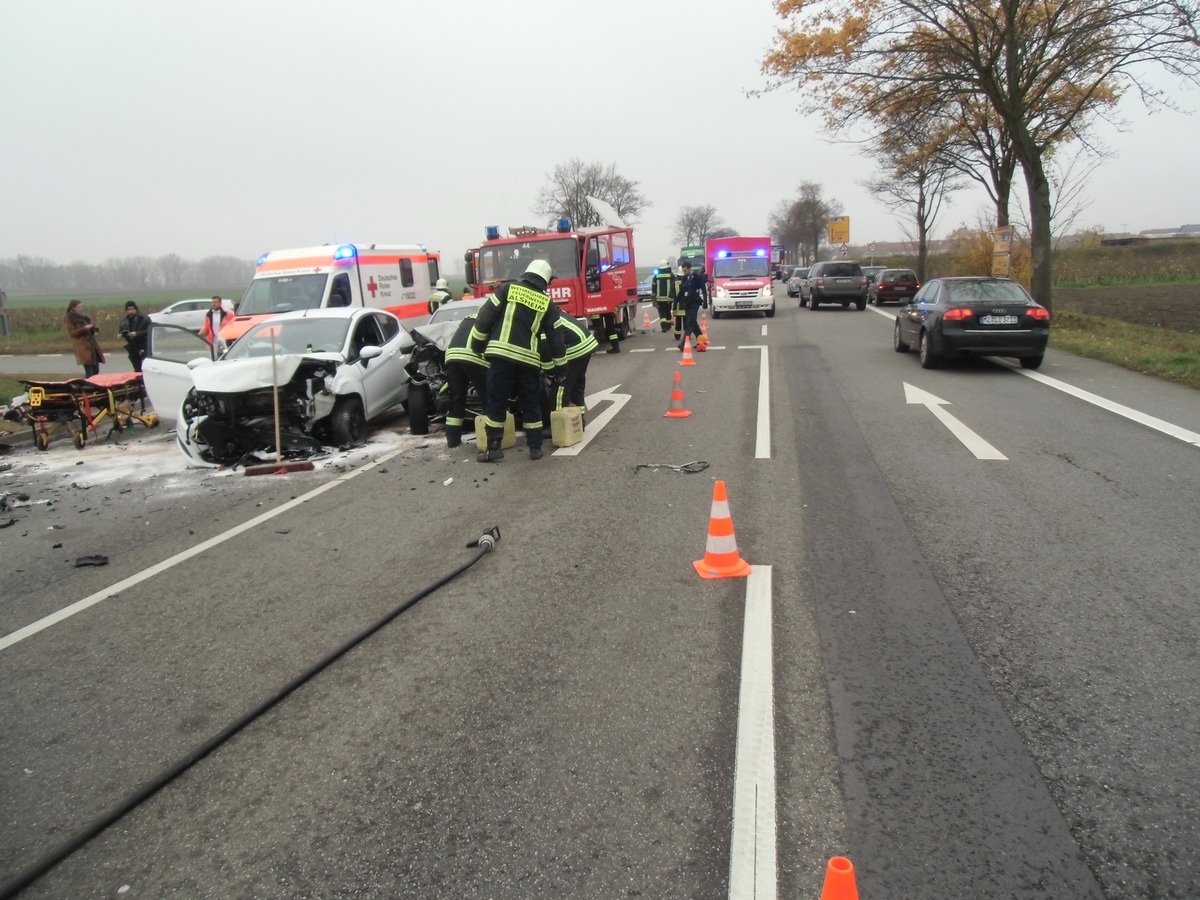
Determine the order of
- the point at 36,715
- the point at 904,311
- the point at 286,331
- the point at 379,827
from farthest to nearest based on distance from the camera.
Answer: the point at 904,311
the point at 286,331
the point at 36,715
the point at 379,827

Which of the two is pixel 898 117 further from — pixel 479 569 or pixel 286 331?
pixel 479 569

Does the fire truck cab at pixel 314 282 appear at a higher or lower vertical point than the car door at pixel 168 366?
higher

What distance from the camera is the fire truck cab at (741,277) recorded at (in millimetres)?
27672

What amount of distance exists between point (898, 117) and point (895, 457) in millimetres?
17367

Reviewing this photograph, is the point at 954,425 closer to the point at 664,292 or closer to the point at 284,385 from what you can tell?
the point at 284,385

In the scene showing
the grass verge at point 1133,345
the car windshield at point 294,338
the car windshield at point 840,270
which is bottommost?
the grass verge at point 1133,345

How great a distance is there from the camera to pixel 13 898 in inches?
100

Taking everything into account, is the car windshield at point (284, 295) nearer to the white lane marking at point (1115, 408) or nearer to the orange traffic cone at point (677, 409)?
the orange traffic cone at point (677, 409)

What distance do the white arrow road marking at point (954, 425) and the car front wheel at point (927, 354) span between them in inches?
64.1

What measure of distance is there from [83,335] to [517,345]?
10.6 meters

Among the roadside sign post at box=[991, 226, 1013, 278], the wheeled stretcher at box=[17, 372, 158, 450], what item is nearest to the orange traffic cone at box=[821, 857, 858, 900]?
the wheeled stretcher at box=[17, 372, 158, 450]

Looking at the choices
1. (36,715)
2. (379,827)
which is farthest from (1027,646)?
(36,715)

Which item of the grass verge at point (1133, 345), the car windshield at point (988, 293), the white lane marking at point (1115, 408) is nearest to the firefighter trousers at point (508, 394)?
the white lane marking at point (1115, 408)

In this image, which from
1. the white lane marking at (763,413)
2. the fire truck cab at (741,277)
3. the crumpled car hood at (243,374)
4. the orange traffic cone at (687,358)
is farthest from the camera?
the fire truck cab at (741,277)
